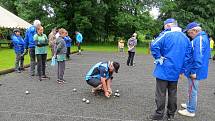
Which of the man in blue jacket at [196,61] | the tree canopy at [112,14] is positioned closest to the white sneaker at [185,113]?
the man in blue jacket at [196,61]

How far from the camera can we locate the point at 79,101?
8.88 meters

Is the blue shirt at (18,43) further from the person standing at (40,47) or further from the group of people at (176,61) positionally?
the group of people at (176,61)

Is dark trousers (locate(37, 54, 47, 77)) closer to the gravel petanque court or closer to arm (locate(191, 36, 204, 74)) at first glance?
the gravel petanque court

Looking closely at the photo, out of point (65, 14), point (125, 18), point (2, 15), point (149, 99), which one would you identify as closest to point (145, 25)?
point (125, 18)

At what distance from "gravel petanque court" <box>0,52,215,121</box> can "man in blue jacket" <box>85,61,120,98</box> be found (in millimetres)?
253

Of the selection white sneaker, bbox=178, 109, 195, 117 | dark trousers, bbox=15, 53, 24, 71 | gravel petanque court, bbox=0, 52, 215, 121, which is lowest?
gravel petanque court, bbox=0, 52, 215, 121

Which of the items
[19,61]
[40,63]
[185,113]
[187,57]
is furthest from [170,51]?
[19,61]

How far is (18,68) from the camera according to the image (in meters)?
14.1

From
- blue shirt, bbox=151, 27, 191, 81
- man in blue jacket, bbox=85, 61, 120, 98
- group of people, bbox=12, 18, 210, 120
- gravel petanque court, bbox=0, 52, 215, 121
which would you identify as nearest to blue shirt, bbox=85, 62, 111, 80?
man in blue jacket, bbox=85, 61, 120, 98

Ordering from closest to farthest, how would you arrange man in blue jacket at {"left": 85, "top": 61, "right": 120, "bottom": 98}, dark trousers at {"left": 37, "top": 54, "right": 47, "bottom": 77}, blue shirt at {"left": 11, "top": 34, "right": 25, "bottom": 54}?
man in blue jacket at {"left": 85, "top": 61, "right": 120, "bottom": 98} < dark trousers at {"left": 37, "top": 54, "right": 47, "bottom": 77} < blue shirt at {"left": 11, "top": 34, "right": 25, "bottom": 54}

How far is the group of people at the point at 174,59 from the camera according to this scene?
6957 millimetres

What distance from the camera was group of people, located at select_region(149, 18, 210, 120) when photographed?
6957 millimetres

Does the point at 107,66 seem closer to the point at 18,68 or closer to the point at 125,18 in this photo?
the point at 18,68

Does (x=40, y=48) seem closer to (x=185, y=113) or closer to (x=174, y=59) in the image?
(x=185, y=113)
